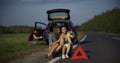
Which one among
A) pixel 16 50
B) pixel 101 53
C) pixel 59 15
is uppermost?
pixel 59 15

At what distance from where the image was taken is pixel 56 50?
13.5 metres

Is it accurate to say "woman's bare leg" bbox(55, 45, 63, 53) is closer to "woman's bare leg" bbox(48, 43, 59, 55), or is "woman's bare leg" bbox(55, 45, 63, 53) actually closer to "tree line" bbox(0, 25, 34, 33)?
"woman's bare leg" bbox(48, 43, 59, 55)

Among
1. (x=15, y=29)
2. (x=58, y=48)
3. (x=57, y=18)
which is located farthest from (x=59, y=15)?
(x=15, y=29)

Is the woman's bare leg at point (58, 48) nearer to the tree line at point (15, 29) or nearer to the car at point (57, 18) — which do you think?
the car at point (57, 18)

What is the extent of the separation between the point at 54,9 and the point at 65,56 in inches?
275

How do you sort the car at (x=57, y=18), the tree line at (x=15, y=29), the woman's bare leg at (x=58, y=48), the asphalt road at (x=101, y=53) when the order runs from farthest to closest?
the tree line at (x=15, y=29) → the car at (x=57, y=18) → the woman's bare leg at (x=58, y=48) → the asphalt road at (x=101, y=53)

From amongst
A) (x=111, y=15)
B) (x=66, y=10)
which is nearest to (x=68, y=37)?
(x=66, y=10)

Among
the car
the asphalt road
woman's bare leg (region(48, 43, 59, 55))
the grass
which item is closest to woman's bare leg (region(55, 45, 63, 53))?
woman's bare leg (region(48, 43, 59, 55))

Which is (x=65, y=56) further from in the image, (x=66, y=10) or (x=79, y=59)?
(x=66, y=10)

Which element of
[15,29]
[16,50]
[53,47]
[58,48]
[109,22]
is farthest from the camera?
[109,22]

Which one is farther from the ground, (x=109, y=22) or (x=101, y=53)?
(x=101, y=53)

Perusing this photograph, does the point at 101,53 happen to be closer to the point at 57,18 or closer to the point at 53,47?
the point at 53,47

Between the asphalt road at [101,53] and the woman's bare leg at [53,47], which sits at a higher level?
the woman's bare leg at [53,47]

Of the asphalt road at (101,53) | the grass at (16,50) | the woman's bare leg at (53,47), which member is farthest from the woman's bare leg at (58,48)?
the grass at (16,50)
